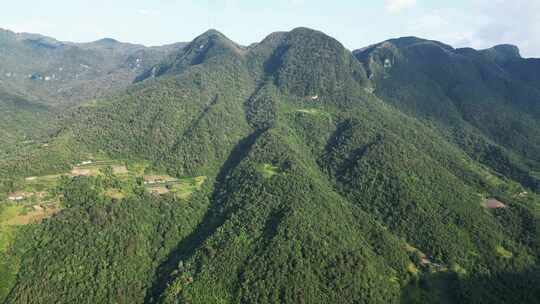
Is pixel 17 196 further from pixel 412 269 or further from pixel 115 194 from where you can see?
pixel 412 269

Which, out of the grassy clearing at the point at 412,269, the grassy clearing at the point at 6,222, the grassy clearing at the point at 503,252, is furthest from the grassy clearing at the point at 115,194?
the grassy clearing at the point at 503,252

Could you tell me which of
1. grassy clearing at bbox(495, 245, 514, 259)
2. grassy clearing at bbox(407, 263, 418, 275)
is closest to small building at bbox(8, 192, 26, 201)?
grassy clearing at bbox(407, 263, 418, 275)

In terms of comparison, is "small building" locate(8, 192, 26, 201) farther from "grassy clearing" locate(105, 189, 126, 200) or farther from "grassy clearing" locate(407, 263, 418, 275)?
"grassy clearing" locate(407, 263, 418, 275)

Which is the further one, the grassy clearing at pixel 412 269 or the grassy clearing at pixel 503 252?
the grassy clearing at pixel 503 252

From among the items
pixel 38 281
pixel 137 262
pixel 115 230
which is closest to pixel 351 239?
pixel 137 262

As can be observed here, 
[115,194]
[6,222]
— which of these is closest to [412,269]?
[115,194]

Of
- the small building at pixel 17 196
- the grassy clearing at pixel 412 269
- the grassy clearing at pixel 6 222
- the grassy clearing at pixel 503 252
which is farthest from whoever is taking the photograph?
the small building at pixel 17 196

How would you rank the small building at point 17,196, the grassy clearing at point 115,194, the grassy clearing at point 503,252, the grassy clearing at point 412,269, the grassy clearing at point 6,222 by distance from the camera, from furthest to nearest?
the grassy clearing at point 115,194 → the small building at point 17,196 → the grassy clearing at point 503,252 → the grassy clearing at point 412,269 → the grassy clearing at point 6,222

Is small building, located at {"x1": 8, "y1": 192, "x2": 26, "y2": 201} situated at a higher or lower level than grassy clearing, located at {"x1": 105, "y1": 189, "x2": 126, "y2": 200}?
higher

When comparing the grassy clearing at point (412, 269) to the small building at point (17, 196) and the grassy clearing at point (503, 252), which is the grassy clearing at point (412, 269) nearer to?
the grassy clearing at point (503, 252)

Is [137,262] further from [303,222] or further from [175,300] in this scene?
[303,222]

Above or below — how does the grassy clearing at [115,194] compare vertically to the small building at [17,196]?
below
